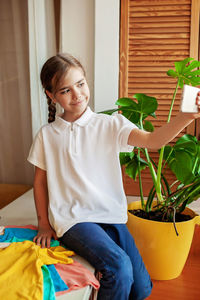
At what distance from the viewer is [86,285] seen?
101 centimetres

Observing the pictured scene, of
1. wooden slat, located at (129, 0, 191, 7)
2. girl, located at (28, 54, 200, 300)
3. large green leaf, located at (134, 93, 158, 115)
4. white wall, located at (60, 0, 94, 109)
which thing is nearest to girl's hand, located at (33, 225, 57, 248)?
girl, located at (28, 54, 200, 300)

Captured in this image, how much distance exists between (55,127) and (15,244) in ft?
1.60

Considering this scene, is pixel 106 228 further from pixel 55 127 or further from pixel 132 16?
pixel 132 16

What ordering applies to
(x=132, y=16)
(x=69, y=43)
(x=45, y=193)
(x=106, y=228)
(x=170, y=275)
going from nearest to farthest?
(x=106, y=228)
(x=45, y=193)
(x=170, y=275)
(x=132, y=16)
(x=69, y=43)

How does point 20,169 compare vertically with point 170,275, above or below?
above

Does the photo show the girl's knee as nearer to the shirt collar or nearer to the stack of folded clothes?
the stack of folded clothes

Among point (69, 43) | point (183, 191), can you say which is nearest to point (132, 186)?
point (183, 191)

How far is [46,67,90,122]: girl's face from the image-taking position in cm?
123

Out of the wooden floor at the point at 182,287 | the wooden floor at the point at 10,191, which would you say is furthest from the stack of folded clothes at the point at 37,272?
the wooden floor at the point at 10,191

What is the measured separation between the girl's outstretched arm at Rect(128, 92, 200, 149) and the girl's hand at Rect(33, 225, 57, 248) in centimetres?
48

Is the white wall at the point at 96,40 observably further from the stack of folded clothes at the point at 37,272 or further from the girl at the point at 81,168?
the stack of folded clothes at the point at 37,272

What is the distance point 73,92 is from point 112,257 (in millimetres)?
626

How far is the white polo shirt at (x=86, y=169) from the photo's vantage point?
4.00 ft

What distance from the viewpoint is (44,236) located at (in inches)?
48.7
